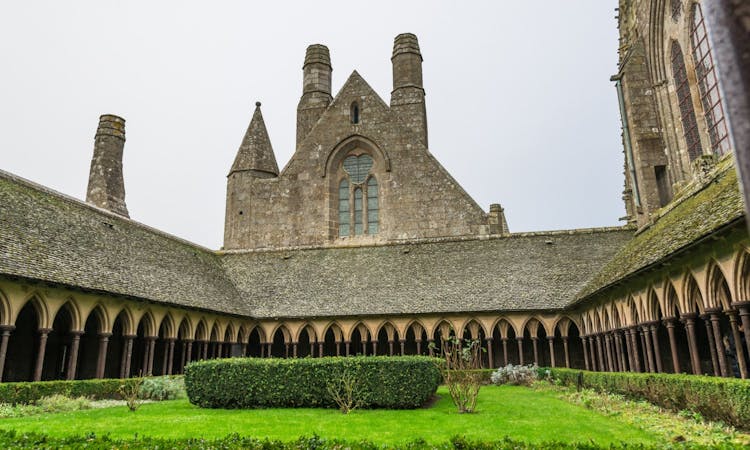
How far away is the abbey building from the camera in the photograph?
15.2 m

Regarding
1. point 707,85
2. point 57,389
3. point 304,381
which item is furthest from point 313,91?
point 57,389

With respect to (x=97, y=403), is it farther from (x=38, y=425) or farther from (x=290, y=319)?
(x=290, y=319)

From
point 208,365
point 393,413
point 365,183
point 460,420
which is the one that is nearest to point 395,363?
point 393,413

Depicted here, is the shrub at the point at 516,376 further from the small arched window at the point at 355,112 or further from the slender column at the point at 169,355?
the small arched window at the point at 355,112

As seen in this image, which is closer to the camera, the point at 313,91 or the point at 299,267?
the point at 299,267

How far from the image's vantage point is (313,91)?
3769 cm

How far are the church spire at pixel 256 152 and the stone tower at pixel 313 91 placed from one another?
2.92m

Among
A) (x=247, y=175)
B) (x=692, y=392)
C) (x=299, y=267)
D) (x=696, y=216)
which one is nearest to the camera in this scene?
(x=692, y=392)

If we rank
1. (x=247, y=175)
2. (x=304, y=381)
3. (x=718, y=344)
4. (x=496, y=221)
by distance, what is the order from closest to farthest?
(x=718, y=344), (x=304, y=381), (x=496, y=221), (x=247, y=175)

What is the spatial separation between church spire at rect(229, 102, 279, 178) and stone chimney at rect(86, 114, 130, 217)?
21.2ft

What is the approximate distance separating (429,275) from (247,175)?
45.7 feet

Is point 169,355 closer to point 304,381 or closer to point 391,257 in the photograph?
point 304,381

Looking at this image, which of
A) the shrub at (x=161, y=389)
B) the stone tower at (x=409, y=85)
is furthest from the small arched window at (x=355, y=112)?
the shrub at (x=161, y=389)

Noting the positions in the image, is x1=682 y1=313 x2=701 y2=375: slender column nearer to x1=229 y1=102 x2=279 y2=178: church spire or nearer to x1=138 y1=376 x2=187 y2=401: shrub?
x1=138 y1=376 x2=187 y2=401: shrub
